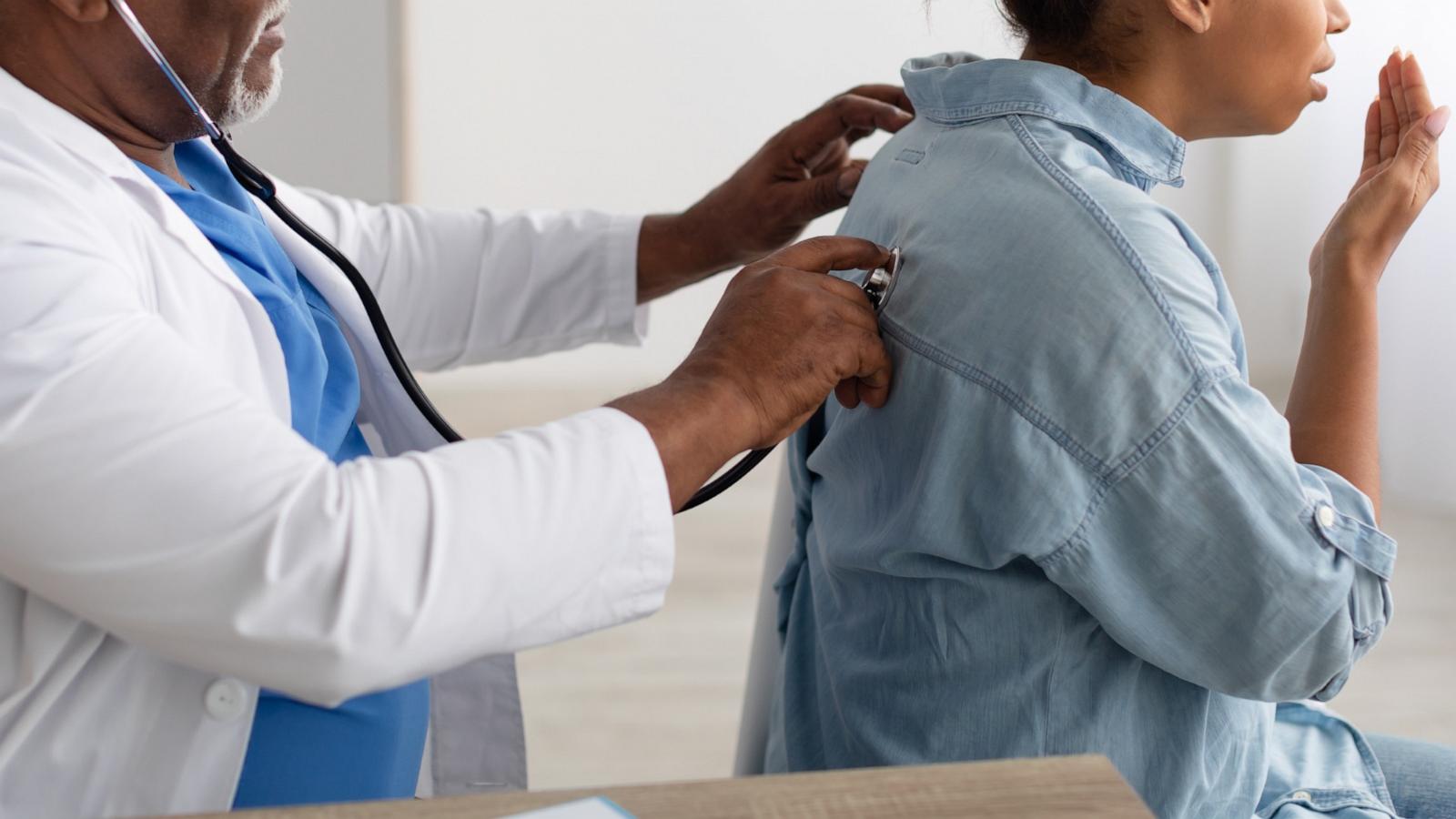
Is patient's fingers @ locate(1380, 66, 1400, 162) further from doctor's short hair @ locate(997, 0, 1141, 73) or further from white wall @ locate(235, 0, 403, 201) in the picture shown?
white wall @ locate(235, 0, 403, 201)

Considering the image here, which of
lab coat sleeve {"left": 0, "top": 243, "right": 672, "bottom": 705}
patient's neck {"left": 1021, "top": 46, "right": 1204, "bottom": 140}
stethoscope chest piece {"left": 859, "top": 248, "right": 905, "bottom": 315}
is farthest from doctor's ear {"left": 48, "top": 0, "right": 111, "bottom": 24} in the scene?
patient's neck {"left": 1021, "top": 46, "right": 1204, "bottom": 140}

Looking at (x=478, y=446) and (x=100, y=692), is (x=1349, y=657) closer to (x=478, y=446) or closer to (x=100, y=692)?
(x=478, y=446)

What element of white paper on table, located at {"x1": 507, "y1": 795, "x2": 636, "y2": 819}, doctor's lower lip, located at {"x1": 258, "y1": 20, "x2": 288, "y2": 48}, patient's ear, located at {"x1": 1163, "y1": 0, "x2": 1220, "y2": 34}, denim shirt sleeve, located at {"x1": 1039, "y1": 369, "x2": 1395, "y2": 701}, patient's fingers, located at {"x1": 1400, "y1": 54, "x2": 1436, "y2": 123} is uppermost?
patient's ear, located at {"x1": 1163, "y1": 0, "x2": 1220, "y2": 34}

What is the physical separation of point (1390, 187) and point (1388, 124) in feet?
0.36

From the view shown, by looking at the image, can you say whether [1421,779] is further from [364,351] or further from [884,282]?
[364,351]

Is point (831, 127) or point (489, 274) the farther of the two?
point (489, 274)

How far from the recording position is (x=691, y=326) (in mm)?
3770

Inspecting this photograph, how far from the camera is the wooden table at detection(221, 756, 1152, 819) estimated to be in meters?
0.68

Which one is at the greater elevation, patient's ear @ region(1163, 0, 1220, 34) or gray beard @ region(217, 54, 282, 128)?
patient's ear @ region(1163, 0, 1220, 34)

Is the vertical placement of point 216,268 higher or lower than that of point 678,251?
higher

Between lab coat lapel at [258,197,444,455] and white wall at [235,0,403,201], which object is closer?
lab coat lapel at [258,197,444,455]

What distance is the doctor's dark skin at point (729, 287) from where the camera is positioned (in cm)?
87

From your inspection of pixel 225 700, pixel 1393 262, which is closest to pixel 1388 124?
pixel 225 700

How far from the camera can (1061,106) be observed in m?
0.96
